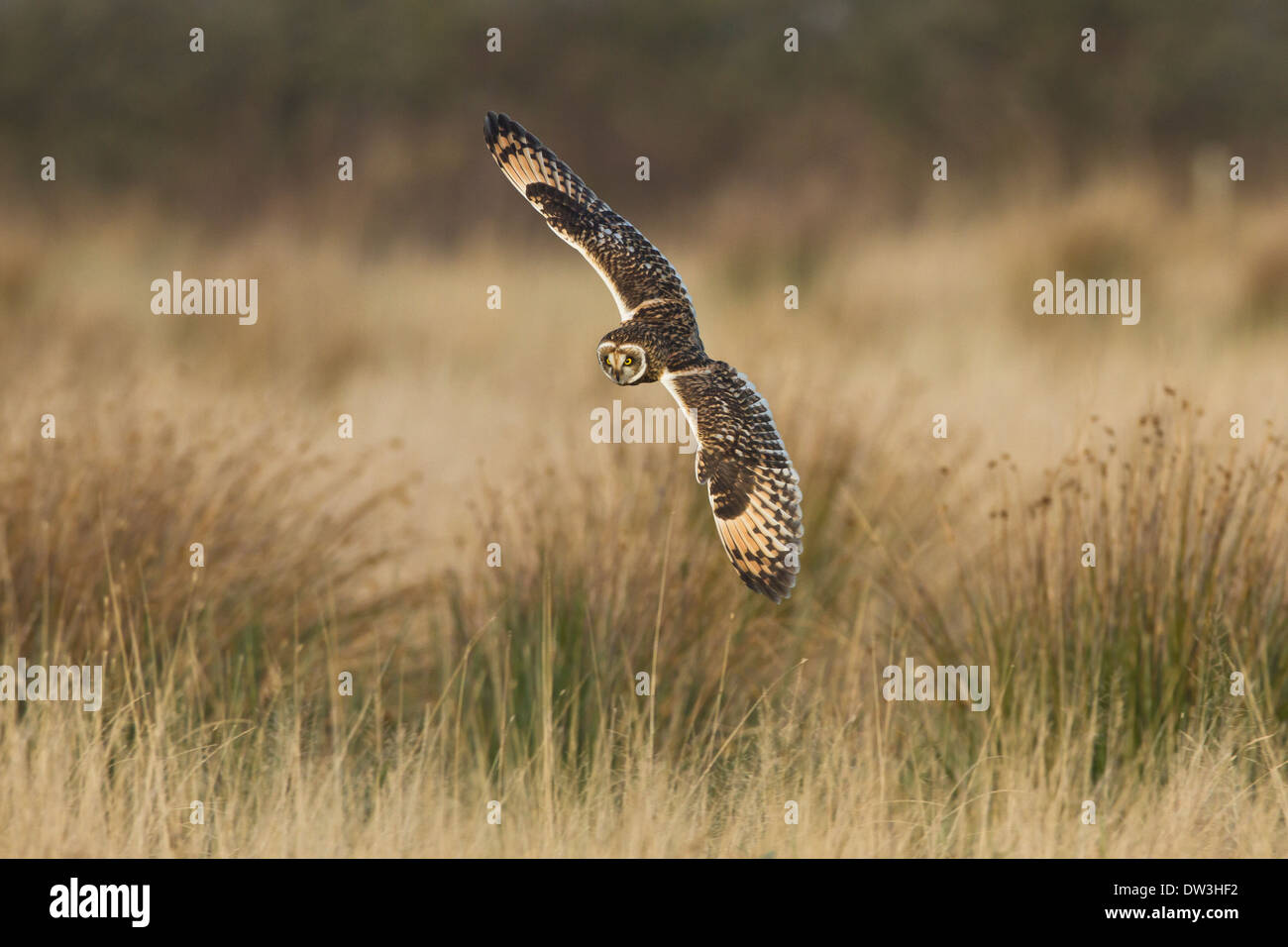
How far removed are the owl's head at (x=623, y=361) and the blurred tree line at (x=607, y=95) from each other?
46.0 ft

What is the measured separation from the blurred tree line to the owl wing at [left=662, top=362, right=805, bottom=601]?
551 inches

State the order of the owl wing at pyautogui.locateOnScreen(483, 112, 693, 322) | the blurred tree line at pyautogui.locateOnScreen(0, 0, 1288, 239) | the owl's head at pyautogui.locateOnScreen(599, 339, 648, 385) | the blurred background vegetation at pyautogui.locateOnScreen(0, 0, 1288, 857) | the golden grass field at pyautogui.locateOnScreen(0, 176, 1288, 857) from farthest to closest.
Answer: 1. the blurred tree line at pyautogui.locateOnScreen(0, 0, 1288, 239)
2. the blurred background vegetation at pyautogui.locateOnScreen(0, 0, 1288, 857)
3. the golden grass field at pyautogui.locateOnScreen(0, 176, 1288, 857)
4. the owl wing at pyautogui.locateOnScreen(483, 112, 693, 322)
5. the owl's head at pyautogui.locateOnScreen(599, 339, 648, 385)

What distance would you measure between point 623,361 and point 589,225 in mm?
638

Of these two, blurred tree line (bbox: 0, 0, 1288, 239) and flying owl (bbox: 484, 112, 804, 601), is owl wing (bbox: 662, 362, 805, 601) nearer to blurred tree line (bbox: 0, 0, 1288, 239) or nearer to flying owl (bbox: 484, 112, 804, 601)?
flying owl (bbox: 484, 112, 804, 601)

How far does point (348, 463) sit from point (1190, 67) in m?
16.7

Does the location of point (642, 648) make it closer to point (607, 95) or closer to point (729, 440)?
point (729, 440)

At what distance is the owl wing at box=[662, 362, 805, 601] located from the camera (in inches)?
122

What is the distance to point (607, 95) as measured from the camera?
67.4ft

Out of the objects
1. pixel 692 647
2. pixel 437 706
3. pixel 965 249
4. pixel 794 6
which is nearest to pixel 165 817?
pixel 437 706

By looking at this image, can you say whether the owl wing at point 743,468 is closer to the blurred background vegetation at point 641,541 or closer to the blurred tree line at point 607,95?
the blurred background vegetation at point 641,541

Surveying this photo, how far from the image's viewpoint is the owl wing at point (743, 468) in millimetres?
3109

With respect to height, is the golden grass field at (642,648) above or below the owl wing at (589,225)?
below

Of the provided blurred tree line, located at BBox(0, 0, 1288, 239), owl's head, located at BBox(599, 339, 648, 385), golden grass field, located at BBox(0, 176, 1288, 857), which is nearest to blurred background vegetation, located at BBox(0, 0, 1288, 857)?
golden grass field, located at BBox(0, 176, 1288, 857)

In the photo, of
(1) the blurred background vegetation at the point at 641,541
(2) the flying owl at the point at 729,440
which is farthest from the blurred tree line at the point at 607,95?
(2) the flying owl at the point at 729,440
